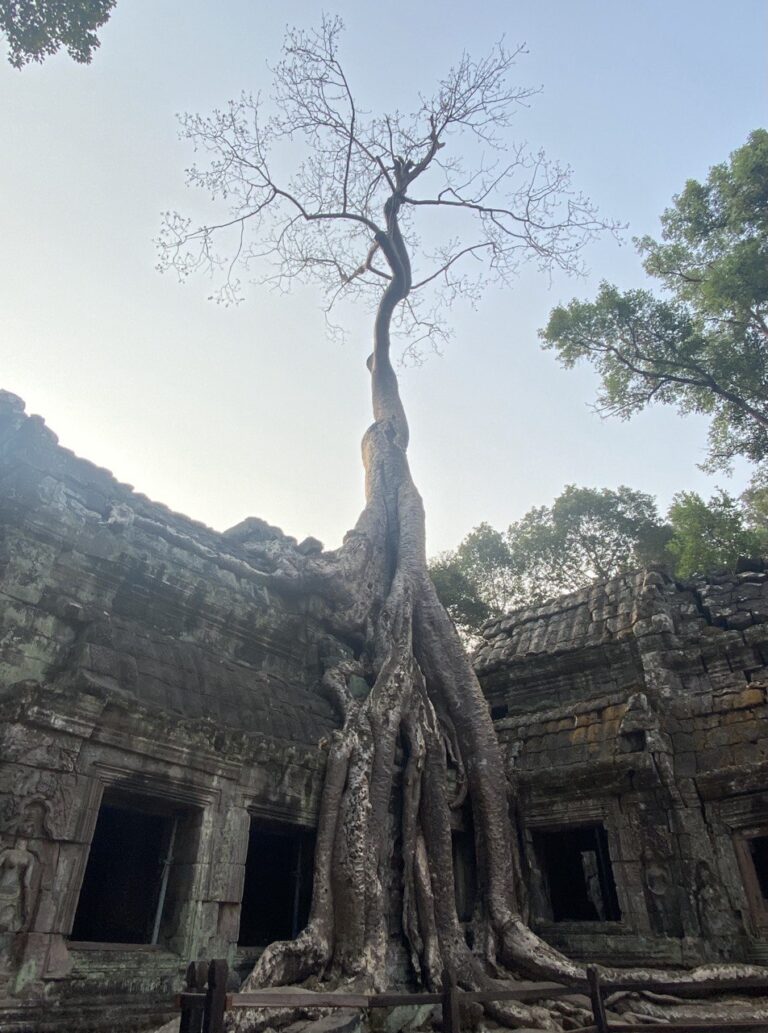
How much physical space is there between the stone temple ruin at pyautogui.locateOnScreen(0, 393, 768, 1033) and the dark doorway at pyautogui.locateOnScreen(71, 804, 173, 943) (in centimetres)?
2

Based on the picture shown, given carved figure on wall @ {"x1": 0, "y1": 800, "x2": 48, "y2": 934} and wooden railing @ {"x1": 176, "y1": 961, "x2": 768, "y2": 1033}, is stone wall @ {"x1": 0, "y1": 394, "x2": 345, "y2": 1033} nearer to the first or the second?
carved figure on wall @ {"x1": 0, "y1": 800, "x2": 48, "y2": 934}

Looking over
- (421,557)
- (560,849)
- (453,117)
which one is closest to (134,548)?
(421,557)

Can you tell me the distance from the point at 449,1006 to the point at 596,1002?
45.1 inches

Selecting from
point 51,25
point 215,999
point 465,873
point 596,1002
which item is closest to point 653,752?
point 465,873

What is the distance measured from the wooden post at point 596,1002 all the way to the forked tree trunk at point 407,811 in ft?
2.89

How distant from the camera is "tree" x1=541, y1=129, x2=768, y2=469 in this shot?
11.7 metres

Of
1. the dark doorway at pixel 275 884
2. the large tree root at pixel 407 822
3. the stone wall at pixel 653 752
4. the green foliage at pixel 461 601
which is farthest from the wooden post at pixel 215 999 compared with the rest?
the green foliage at pixel 461 601

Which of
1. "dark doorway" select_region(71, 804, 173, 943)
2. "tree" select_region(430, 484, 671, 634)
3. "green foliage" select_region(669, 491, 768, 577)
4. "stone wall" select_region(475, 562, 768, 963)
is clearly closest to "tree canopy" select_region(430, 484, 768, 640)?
"tree" select_region(430, 484, 671, 634)

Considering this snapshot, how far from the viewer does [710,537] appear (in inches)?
581

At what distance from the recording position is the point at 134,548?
5.89m

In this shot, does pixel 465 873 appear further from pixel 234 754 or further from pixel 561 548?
pixel 561 548

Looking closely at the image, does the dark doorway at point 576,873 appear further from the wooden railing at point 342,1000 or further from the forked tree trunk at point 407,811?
the wooden railing at point 342,1000

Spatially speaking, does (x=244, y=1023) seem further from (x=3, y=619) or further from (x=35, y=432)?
(x=35, y=432)

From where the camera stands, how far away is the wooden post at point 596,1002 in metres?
3.91
